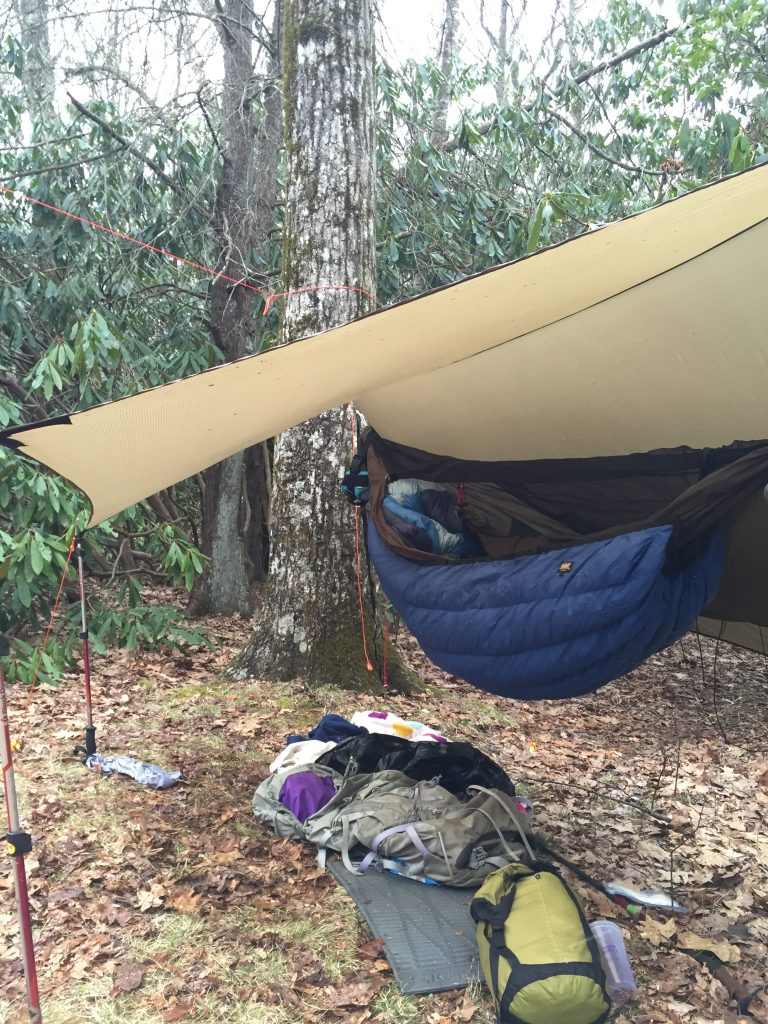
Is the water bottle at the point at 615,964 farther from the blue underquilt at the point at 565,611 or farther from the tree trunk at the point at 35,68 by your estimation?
the tree trunk at the point at 35,68

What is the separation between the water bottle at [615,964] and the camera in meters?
1.66

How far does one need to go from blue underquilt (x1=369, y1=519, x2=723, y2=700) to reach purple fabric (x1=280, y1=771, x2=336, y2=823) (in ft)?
2.05

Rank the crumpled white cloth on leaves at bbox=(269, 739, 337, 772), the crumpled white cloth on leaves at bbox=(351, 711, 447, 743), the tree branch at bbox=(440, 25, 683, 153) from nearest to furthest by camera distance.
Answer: the crumpled white cloth on leaves at bbox=(269, 739, 337, 772) < the crumpled white cloth on leaves at bbox=(351, 711, 447, 743) < the tree branch at bbox=(440, 25, 683, 153)

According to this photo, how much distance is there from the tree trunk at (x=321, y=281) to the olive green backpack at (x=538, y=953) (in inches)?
65.0

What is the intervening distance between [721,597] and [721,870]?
88 centimetres

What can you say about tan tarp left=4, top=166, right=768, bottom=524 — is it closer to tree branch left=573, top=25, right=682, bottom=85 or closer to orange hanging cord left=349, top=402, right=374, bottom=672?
orange hanging cord left=349, top=402, right=374, bottom=672

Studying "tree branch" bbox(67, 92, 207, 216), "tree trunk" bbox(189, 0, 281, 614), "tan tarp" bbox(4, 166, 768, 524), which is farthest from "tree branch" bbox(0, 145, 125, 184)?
"tan tarp" bbox(4, 166, 768, 524)

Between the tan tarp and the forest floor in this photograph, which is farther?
the forest floor

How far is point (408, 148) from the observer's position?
497 cm

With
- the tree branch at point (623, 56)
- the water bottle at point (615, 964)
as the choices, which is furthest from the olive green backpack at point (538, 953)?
the tree branch at point (623, 56)

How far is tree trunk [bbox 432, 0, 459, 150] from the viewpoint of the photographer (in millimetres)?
5609

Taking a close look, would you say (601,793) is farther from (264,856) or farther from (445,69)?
(445,69)

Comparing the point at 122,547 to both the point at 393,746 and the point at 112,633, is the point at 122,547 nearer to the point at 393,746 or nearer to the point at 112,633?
the point at 112,633

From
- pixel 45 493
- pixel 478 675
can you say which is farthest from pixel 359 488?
pixel 45 493
